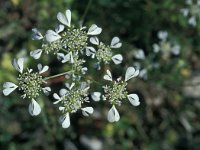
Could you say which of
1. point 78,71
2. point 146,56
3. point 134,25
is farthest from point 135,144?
point 78,71

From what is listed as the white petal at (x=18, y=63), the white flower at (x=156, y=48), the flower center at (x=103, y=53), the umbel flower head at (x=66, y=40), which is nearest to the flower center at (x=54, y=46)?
the umbel flower head at (x=66, y=40)

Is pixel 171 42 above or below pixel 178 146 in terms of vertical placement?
above

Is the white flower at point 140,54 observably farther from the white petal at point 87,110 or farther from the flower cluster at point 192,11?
the white petal at point 87,110

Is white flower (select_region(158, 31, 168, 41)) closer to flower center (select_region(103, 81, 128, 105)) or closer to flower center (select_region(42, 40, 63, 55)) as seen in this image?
flower center (select_region(103, 81, 128, 105))

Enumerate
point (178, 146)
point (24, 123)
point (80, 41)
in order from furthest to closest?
point (178, 146), point (24, 123), point (80, 41)

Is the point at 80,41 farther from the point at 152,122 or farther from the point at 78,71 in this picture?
the point at 152,122

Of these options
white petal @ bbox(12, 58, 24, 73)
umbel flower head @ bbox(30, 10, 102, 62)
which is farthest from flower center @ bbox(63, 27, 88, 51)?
white petal @ bbox(12, 58, 24, 73)

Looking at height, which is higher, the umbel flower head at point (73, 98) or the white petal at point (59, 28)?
the white petal at point (59, 28)
